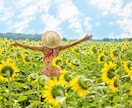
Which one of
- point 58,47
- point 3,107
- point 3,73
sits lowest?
point 3,107

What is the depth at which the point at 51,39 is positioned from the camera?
5.65 metres

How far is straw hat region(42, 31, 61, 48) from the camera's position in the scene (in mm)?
5637

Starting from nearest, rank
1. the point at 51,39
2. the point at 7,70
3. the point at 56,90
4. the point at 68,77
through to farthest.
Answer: the point at 56,90
the point at 68,77
the point at 7,70
the point at 51,39

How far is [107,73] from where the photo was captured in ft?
10.6

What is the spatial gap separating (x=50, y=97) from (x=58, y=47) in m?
3.03

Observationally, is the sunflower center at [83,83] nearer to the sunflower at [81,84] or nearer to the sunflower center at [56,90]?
the sunflower at [81,84]

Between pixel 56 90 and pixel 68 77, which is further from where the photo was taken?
pixel 68 77

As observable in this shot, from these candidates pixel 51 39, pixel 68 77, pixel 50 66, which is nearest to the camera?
pixel 68 77

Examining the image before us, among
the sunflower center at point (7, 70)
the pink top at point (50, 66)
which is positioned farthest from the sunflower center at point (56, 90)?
the pink top at point (50, 66)

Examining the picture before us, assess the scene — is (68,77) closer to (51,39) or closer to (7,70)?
(7,70)

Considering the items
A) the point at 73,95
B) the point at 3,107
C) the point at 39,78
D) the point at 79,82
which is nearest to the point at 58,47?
the point at 3,107

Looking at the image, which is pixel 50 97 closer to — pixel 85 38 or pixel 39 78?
pixel 39 78

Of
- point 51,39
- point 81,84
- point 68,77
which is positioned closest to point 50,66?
point 51,39

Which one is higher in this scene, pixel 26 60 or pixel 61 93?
pixel 26 60
